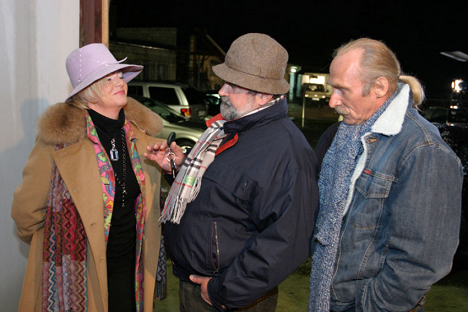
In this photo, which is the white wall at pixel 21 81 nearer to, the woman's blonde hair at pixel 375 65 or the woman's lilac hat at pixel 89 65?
the woman's lilac hat at pixel 89 65

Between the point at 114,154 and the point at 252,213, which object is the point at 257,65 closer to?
the point at 252,213

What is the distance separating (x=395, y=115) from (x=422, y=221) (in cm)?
48

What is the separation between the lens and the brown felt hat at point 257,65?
2131mm

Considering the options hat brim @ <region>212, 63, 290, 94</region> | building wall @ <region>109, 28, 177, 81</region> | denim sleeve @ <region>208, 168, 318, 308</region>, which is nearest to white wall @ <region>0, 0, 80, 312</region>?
hat brim @ <region>212, 63, 290, 94</region>

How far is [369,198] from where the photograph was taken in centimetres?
185

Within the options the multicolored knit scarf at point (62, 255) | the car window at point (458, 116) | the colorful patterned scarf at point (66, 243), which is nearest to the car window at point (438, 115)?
the car window at point (458, 116)

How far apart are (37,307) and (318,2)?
14993mm

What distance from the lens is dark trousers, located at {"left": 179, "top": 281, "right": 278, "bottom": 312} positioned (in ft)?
7.23

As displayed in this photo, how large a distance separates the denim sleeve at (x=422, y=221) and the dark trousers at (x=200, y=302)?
0.70m

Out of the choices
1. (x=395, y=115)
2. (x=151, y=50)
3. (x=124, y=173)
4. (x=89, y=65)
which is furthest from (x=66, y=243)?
(x=151, y=50)

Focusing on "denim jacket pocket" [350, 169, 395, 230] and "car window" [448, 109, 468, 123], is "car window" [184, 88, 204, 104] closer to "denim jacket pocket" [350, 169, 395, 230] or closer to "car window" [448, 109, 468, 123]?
"car window" [448, 109, 468, 123]

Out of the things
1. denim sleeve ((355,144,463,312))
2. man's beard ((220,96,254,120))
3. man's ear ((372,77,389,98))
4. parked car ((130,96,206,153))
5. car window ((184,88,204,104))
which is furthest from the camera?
car window ((184,88,204,104))

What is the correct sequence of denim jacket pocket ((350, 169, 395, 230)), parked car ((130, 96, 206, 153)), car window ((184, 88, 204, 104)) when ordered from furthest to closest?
car window ((184, 88, 204, 104)) < parked car ((130, 96, 206, 153)) < denim jacket pocket ((350, 169, 395, 230))

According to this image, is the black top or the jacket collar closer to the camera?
the jacket collar
